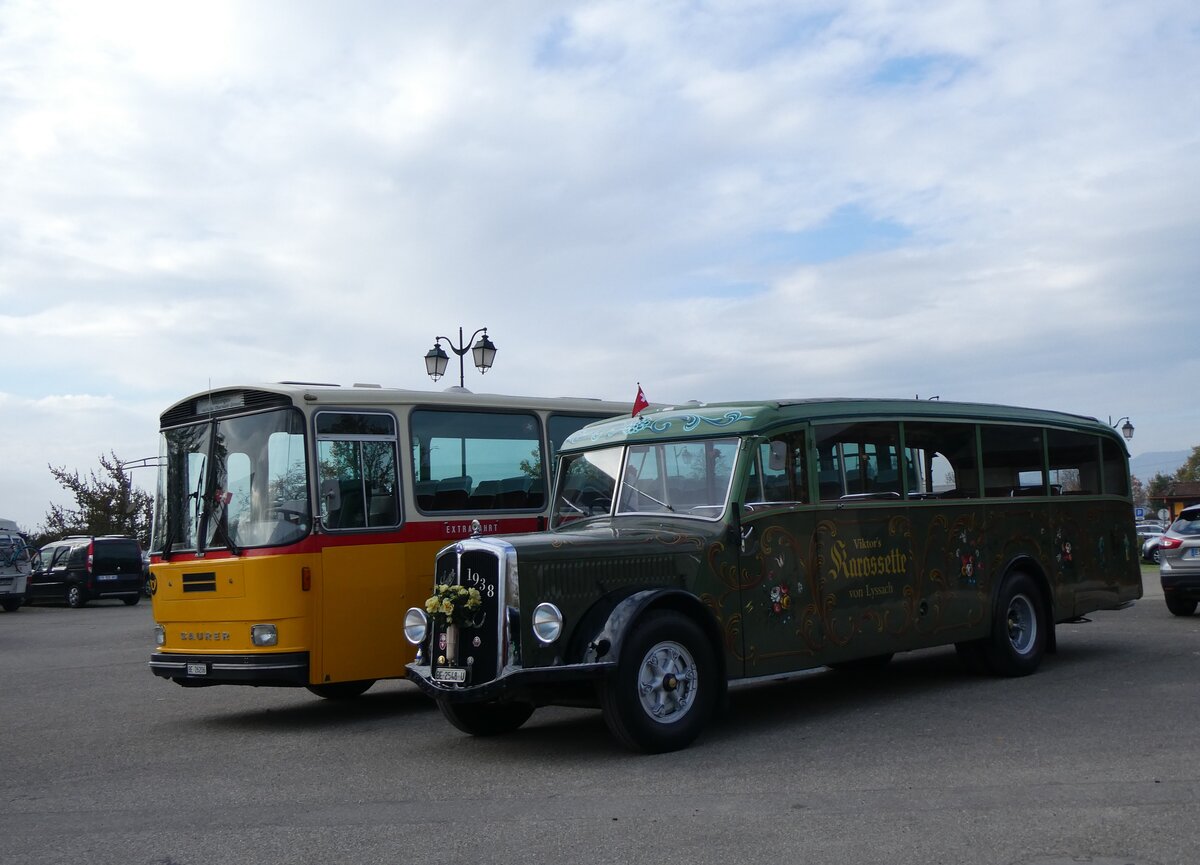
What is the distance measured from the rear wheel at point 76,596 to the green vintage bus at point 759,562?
27560mm

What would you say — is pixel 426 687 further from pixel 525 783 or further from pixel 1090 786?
pixel 1090 786

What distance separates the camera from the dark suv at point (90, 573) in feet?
112

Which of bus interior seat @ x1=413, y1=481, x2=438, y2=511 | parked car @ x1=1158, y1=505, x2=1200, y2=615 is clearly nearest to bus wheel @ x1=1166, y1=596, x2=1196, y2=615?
parked car @ x1=1158, y1=505, x2=1200, y2=615

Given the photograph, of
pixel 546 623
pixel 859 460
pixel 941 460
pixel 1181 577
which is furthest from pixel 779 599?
pixel 1181 577

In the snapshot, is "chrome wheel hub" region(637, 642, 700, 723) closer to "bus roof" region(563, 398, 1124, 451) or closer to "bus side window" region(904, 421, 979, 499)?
"bus roof" region(563, 398, 1124, 451)

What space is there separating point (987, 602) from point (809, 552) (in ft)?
8.71

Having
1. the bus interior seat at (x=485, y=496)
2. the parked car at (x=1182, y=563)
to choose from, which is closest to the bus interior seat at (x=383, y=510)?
the bus interior seat at (x=485, y=496)

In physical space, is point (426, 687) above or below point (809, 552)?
below

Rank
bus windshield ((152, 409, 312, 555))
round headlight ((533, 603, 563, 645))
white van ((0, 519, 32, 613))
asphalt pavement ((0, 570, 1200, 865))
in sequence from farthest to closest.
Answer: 1. white van ((0, 519, 32, 613))
2. bus windshield ((152, 409, 312, 555))
3. round headlight ((533, 603, 563, 645))
4. asphalt pavement ((0, 570, 1200, 865))

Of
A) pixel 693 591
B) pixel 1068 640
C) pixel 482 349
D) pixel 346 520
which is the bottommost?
pixel 1068 640

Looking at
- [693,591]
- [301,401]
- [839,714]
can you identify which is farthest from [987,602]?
[301,401]

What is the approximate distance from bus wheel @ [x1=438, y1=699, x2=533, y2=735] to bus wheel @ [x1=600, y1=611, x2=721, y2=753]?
112cm

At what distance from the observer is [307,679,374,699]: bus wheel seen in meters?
11.5

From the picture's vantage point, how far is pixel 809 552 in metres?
9.53
